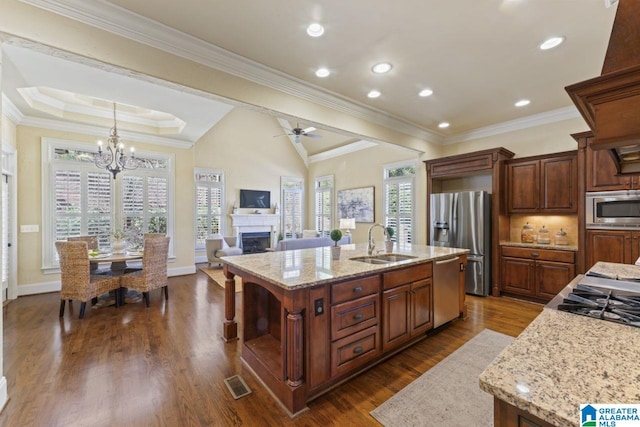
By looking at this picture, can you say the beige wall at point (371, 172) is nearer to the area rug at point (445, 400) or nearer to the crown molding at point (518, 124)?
the crown molding at point (518, 124)

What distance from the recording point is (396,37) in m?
2.51

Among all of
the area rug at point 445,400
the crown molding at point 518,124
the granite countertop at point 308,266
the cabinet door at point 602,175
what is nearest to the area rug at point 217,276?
the granite countertop at point 308,266

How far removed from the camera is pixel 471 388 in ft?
7.00

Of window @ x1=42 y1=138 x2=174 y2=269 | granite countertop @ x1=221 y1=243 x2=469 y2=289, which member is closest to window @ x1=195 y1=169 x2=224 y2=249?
window @ x1=42 y1=138 x2=174 y2=269

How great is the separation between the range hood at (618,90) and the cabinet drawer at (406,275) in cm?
167

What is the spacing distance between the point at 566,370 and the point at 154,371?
2.86 meters

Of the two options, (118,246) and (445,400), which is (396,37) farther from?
(118,246)

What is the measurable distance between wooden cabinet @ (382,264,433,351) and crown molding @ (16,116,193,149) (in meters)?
5.57

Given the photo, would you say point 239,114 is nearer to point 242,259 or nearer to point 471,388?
point 242,259

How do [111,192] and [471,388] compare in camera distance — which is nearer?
[471,388]

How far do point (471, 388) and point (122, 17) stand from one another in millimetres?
4091

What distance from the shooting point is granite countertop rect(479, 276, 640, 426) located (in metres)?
0.64

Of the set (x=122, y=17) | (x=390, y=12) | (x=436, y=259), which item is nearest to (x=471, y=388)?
(x=436, y=259)

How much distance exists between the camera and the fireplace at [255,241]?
26.6ft
